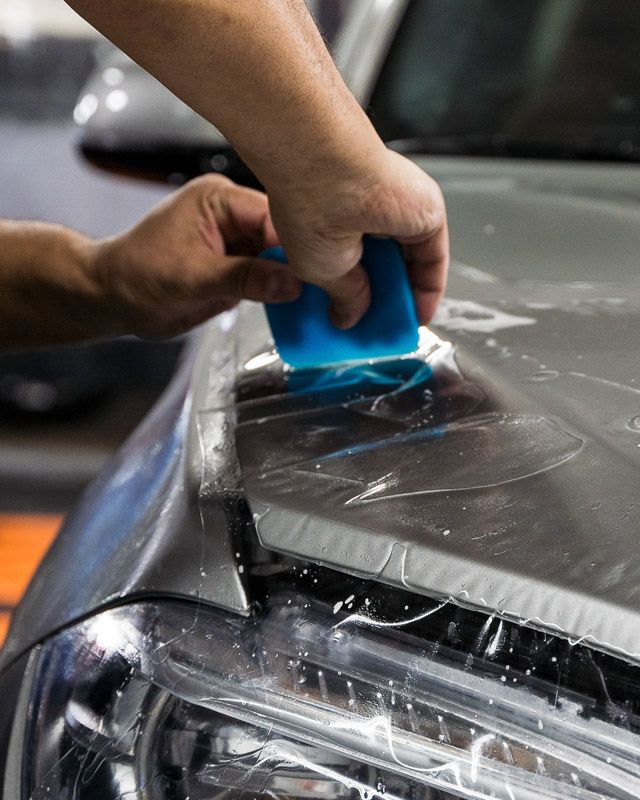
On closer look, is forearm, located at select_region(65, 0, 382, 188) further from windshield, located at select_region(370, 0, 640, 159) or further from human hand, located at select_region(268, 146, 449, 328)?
windshield, located at select_region(370, 0, 640, 159)

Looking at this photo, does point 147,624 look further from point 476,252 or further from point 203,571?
point 476,252

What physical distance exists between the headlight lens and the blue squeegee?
424 mm

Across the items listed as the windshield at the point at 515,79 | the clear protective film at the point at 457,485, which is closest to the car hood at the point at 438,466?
the clear protective film at the point at 457,485

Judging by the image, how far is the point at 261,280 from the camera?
1.13 m

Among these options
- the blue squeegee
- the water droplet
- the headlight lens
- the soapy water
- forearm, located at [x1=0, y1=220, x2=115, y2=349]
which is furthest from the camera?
forearm, located at [x1=0, y1=220, x2=115, y2=349]

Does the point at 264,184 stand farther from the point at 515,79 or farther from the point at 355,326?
the point at 515,79

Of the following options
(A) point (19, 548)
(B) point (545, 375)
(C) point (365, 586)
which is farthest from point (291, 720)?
(A) point (19, 548)

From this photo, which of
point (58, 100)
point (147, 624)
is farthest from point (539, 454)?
point (58, 100)

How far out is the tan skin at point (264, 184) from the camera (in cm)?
75

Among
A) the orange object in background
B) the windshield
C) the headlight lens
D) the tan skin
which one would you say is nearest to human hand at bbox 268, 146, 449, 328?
the tan skin

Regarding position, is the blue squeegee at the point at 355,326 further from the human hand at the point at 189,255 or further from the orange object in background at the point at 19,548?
the orange object in background at the point at 19,548

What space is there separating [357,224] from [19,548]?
2081mm

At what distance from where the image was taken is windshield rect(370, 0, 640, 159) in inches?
67.6

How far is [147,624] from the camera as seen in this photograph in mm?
808
